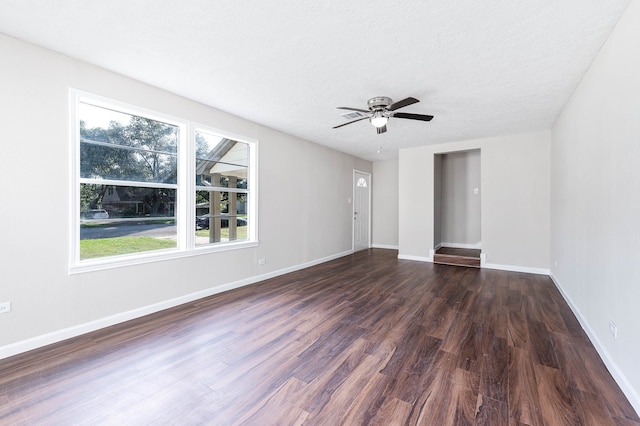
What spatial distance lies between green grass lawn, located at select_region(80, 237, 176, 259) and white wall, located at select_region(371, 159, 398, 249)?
5.98 m

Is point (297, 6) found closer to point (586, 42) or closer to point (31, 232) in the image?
point (586, 42)

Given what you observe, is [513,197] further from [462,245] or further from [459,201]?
[462,245]

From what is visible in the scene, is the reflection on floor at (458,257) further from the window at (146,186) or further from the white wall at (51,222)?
the white wall at (51,222)

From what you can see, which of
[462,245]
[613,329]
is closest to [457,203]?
[462,245]

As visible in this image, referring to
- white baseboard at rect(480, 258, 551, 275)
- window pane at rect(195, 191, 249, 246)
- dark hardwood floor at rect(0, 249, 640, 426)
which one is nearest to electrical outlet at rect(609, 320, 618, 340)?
dark hardwood floor at rect(0, 249, 640, 426)

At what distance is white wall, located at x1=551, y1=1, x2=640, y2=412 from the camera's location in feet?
5.80

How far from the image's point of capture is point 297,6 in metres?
1.91

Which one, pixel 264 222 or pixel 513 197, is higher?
pixel 513 197

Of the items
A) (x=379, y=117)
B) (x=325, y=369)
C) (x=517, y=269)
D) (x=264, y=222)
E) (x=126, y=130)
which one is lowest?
(x=325, y=369)

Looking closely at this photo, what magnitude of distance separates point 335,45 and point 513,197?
4.75 metres

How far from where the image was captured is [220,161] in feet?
13.5

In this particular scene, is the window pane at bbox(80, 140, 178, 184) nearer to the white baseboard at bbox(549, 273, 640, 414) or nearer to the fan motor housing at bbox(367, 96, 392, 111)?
the fan motor housing at bbox(367, 96, 392, 111)

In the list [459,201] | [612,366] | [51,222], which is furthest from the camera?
[459,201]

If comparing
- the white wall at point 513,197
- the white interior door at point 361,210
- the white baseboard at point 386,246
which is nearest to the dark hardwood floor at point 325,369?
the white wall at point 513,197
